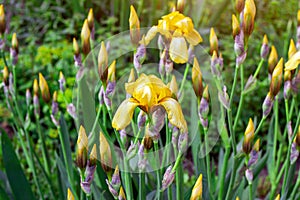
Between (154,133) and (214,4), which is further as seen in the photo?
(214,4)

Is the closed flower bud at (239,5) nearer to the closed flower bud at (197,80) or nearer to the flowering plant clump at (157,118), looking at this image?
the flowering plant clump at (157,118)

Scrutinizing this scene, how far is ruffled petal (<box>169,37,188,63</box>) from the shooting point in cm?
111

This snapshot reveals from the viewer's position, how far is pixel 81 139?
1.00m

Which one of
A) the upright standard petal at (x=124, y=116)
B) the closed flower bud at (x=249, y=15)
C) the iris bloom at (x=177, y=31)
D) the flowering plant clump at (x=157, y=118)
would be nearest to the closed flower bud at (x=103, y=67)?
the flowering plant clump at (x=157, y=118)

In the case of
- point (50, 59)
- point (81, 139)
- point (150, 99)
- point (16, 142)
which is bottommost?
point (16, 142)

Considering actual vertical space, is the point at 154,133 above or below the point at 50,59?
above

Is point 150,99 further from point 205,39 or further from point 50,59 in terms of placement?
point 205,39

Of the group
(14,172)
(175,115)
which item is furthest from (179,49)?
(14,172)

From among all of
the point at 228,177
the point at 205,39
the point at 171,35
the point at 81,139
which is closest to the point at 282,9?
the point at 205,39

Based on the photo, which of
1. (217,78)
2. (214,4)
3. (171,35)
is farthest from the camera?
(214,4)

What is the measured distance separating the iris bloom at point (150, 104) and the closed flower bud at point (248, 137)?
27 centimetres

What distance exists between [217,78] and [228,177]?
435 mm

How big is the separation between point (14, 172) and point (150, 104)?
30.5 inches

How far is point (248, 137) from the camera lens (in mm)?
1129
